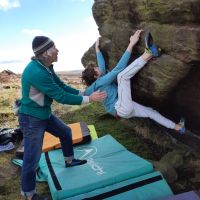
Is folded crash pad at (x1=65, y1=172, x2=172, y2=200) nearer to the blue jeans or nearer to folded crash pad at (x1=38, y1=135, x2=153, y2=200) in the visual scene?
folded crash pad at (x1=38, y1=135, x2=153, y2=200)

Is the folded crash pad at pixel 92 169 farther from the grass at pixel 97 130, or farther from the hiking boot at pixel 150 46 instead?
the hiking boot at pixel 150 46

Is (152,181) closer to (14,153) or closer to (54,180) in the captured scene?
(54,180)

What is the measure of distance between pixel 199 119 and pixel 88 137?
3365 mm

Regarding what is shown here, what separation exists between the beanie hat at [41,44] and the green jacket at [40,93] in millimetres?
229

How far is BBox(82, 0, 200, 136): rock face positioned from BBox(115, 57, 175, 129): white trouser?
29cm

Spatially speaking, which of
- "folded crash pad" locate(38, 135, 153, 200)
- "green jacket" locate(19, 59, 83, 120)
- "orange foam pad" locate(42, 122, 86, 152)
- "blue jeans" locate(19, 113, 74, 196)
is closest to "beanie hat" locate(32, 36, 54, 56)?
"green jacket" locate(19, 59, 83, 120)

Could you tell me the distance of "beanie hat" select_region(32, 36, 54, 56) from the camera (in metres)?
8.32

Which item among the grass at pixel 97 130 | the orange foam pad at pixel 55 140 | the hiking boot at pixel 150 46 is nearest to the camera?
the hiking boot at pixel 150 46

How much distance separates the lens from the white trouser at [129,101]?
9.97 metres

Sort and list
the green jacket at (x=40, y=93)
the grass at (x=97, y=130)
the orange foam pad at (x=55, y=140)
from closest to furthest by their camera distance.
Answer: the green jacket at (x=40, y=93), the grass at (x=97, y=130), the orange foam pad at (x=55, y=140)

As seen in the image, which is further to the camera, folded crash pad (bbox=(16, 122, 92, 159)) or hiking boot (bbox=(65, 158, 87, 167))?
folded crash pad (bbox=(16, 122, 92, 159))

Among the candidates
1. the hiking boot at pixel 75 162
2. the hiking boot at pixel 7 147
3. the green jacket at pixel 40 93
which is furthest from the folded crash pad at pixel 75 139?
the green jacket at pixel 40 93

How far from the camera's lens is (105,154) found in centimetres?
1061

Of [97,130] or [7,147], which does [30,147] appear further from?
[97,130]
